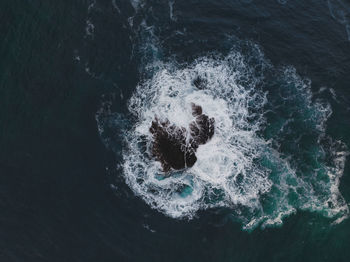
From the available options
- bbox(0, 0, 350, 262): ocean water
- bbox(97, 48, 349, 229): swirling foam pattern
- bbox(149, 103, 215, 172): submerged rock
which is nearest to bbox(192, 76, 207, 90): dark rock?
bbox(97, 48, 349, 229): swirling foam pattern

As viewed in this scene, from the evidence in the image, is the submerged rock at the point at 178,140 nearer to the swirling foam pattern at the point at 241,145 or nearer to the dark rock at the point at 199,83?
the swirling foam pattern at the point at 241,145

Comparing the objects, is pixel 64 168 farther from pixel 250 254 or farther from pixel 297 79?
pixel 297 79

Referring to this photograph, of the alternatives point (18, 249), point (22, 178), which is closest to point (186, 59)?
point (22, 178)

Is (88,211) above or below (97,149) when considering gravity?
below

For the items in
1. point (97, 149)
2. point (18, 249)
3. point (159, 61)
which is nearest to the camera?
point (18, 249)

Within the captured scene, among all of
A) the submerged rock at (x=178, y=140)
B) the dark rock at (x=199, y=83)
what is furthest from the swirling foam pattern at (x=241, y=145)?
the submerged rock at (x=178, y=140)

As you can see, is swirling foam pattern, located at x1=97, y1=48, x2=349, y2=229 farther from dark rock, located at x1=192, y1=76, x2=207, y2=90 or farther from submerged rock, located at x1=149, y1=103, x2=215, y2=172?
submerged rock, located at x1=149, y1=103, x2=215, y2=172
